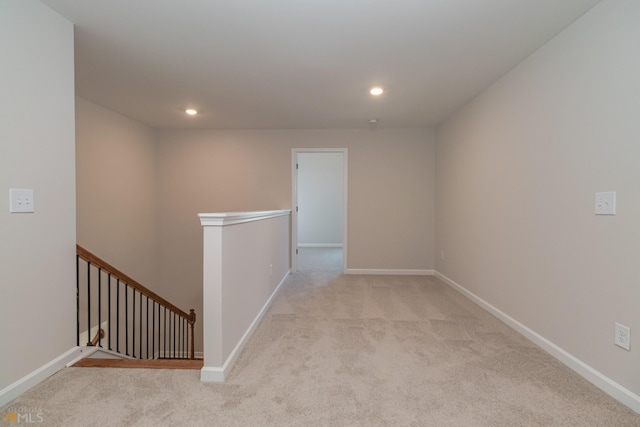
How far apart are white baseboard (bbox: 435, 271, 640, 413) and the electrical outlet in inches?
8.7

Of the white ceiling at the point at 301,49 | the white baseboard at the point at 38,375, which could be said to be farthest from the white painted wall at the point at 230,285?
the white ceiling at the point at 301,49

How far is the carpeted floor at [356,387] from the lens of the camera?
4.88 feet

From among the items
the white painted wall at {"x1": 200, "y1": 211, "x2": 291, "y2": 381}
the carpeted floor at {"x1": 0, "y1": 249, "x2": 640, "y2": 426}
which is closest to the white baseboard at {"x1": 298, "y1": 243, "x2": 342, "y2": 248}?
the white painted wall at {"x1": 200, "y1": 211, "x2": 291, "y2": 381}

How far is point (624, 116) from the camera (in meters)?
1.61

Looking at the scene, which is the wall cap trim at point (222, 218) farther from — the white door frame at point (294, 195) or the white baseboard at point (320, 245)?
the white baseboard at point (320, 245)

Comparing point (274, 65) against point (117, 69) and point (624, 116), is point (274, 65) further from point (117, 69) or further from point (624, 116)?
point (624, 116)

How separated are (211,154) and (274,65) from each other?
102 inches

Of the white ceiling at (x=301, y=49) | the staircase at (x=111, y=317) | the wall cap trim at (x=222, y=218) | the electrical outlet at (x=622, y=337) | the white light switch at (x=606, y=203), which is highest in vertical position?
the white ceiling at (x=301, y=49)

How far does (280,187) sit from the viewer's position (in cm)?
478

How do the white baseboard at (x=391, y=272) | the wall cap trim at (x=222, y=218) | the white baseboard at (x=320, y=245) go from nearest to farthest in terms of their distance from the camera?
the wall cap trim at (x=222, y=218)
the white baseboard at (x=391, y=272)
the white baseboard at (x=320, y=245)

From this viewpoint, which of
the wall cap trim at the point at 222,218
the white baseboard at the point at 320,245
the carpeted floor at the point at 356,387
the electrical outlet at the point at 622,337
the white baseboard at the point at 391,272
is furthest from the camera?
the white baseboard at the point at 320,245

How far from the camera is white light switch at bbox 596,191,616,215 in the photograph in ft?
5.48

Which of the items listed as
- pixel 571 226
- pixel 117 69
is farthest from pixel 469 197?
pixel 117 69

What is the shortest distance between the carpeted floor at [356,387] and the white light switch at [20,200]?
1.00 meters
